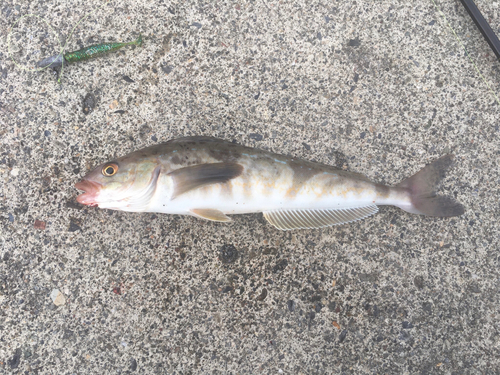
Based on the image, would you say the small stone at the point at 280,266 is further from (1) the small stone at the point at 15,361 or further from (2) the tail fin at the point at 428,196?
(1) the small stone at the point at 15,361

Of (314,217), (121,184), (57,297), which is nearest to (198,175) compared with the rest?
(121,184)

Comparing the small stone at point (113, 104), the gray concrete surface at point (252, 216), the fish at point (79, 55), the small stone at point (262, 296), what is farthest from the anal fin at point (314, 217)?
the fish at point (79, 55)

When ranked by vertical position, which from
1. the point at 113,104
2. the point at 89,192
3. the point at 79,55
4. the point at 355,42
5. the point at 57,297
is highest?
the point at 355,42

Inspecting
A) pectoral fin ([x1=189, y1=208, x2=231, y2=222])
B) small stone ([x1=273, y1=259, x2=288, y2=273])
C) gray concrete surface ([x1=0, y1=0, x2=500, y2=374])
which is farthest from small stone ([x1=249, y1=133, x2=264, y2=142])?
small stone ([x1=273, y1=259, x2=288, y2=273])

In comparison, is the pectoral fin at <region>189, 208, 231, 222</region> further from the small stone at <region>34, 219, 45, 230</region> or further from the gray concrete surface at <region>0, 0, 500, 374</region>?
the small stone at <region>34, 219, 45, 230</region>

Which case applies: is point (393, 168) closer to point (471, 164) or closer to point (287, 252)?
point (471, 164)

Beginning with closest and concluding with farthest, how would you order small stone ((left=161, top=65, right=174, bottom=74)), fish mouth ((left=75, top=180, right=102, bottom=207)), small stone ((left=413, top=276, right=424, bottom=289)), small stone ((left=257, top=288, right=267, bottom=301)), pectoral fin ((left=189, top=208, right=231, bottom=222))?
fish mouth ((left=75, top=180, right=102, bottom=207)) → pectoral fin ((left=189, top=208, right=231, bottom=222)) → small stone ((left=257, top=288, right=267, bottom=301)) → small stone ((left=413, top=276, right=424, bottom=289)) → small stone ((left=161, top=65, right=174, bottom=74))

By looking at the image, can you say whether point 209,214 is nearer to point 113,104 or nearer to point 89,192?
point 89,192
